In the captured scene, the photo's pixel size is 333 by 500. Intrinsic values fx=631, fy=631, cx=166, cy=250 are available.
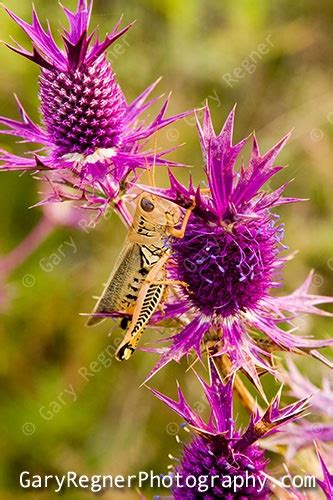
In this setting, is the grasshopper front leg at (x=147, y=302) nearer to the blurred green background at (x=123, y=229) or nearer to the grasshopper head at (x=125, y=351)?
the grasshopper head at (x=125, y=351)

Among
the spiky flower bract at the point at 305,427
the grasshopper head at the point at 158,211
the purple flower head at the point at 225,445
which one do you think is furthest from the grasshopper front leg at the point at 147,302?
the spiky flower bract at the point at 305,427

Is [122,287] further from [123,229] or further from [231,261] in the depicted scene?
[123,229]

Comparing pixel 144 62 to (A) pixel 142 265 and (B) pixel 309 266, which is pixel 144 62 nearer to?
(B) pixel 309 266

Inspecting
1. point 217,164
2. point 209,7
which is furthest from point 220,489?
point 209,7

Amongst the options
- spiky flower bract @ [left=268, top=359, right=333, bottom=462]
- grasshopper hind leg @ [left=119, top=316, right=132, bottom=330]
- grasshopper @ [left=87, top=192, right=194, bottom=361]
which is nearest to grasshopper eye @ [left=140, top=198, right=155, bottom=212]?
grasshopper @ [left=87, top=192, right=194, bottom=361]

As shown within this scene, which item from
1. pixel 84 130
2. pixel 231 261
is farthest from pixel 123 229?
pixel 231 261

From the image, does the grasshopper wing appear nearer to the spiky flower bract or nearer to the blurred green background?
the spiky flower bract
